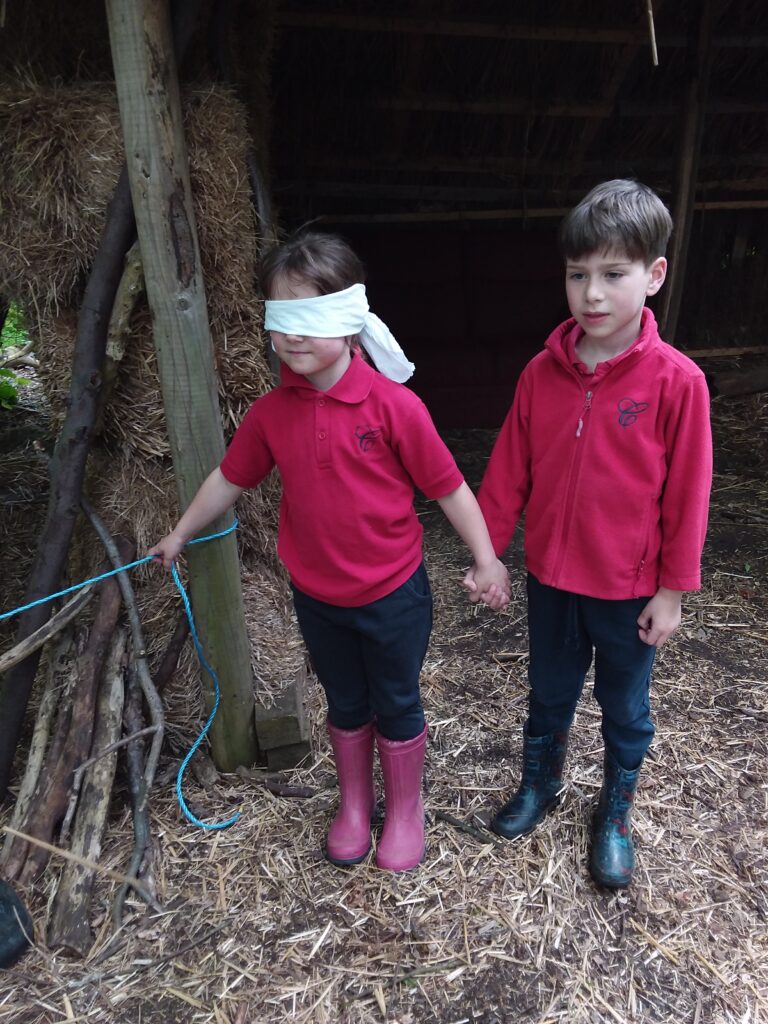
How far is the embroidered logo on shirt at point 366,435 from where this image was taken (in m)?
1.70

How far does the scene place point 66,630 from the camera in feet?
7.97

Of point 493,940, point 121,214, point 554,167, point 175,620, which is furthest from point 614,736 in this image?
point 554,167

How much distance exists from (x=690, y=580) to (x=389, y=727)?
0.90 m

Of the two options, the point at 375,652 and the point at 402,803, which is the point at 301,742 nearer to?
the point at 402,803

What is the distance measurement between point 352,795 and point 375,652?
0.56m

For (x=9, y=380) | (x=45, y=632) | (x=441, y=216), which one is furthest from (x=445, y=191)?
(x=45, y=632)

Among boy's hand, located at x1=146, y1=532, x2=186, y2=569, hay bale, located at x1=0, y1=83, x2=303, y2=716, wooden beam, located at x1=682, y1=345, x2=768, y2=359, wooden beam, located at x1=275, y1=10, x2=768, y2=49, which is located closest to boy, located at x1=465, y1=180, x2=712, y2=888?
boy's hand, located at x1=146, y1=532, x2=186, y2=569

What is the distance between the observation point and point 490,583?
5.95 ft

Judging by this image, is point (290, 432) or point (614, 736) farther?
point (614, 736)

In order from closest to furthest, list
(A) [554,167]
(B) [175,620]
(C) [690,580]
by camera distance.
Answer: (C) [690,580], (B) [175,620], (A) [554,167]

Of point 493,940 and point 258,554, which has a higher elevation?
point 258,554

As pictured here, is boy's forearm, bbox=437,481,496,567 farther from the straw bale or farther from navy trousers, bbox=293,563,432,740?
the straw bale

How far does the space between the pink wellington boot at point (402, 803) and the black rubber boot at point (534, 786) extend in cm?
27

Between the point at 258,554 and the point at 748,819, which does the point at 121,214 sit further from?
the point at 748,819
